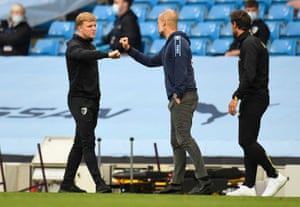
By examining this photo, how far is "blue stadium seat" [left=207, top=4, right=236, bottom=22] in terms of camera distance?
19.5 metres

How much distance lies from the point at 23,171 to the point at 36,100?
1.98 m

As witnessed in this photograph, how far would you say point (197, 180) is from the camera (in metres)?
12.8

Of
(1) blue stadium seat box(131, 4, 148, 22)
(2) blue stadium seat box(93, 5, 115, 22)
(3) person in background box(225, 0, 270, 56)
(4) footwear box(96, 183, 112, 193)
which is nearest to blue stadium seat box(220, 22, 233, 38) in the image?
(1) blue stadium seat box(131, 4, 148, 22)

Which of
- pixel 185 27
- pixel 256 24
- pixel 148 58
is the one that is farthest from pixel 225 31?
pixel 148 58

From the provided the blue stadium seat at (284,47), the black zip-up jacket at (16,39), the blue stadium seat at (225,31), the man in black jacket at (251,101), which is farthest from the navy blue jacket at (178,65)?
the blue stadium seat at (225,31)

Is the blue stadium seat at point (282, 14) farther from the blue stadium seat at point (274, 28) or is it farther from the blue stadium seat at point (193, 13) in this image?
the blue stadium seat at point (193, 13)

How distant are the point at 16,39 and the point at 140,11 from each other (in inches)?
95.0

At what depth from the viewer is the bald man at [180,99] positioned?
12.4 metres

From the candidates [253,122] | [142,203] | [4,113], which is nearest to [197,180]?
[253,122]

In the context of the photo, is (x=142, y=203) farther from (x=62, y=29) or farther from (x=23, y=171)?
(x=62, y=29)

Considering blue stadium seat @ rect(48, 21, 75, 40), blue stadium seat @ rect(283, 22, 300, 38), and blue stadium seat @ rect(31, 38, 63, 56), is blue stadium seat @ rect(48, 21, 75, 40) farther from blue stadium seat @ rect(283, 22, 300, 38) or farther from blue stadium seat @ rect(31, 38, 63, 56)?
blue stadium seat @ rect(283, 22, 300, 38)

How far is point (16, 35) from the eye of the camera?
18891 mm

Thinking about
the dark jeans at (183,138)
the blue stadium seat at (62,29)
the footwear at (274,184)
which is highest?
the blue stadium seat at (62,29)

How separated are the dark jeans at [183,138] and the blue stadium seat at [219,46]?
614 centimetres
